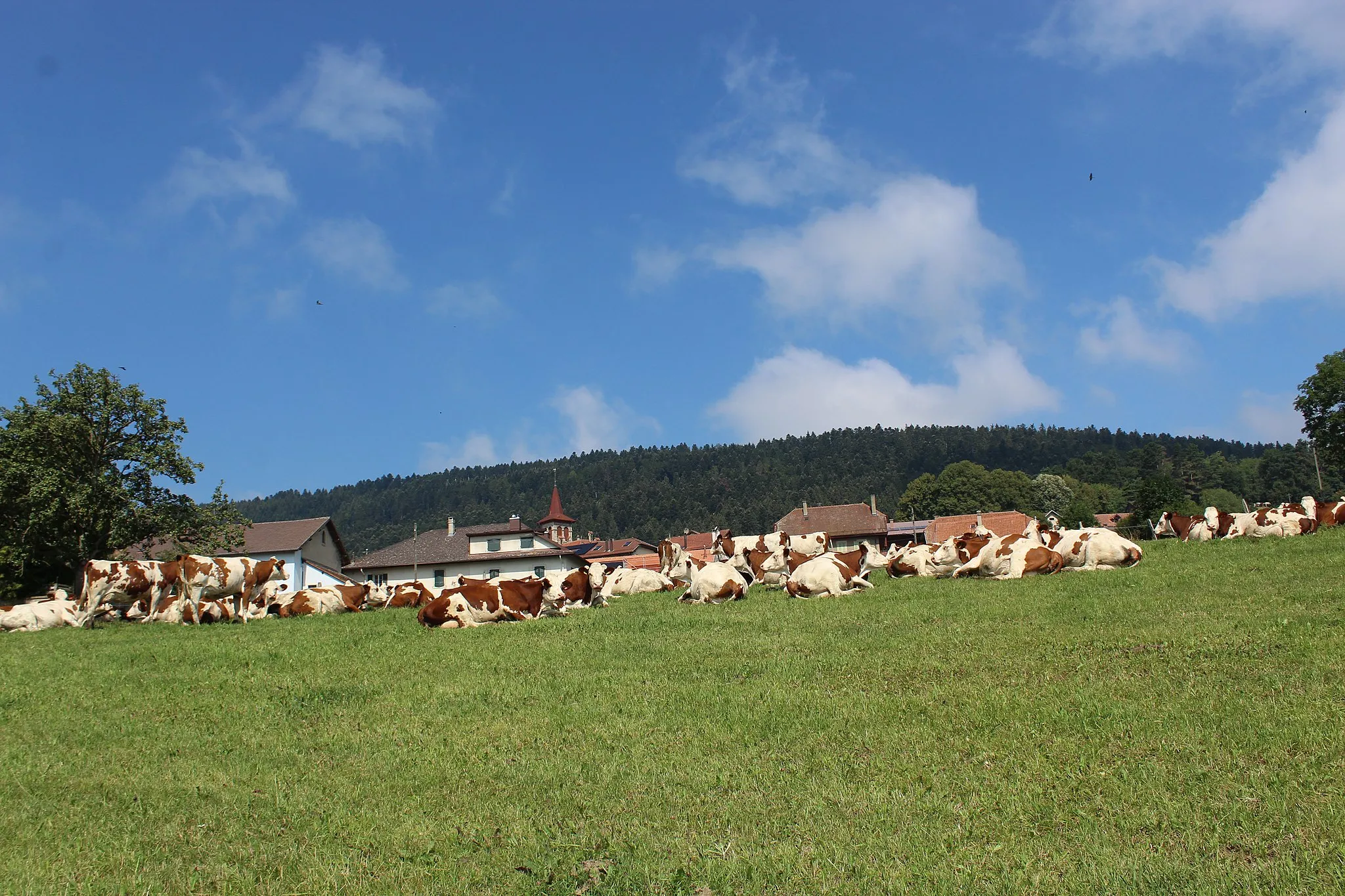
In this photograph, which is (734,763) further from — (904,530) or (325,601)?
(904,530)

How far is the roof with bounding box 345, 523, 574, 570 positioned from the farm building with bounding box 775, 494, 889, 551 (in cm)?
2138

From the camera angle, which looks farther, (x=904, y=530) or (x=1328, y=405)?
(x=904, y=530)

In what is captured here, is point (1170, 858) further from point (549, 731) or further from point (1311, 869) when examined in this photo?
point (549, 731)

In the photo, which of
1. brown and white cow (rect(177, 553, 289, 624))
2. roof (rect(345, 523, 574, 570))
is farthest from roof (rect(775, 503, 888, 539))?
brown and white cow (rect(177, 553, 289, 624))

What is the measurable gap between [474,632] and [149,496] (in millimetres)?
30078

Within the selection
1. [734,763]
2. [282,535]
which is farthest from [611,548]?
[734,763]

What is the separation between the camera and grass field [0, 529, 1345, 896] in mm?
6031

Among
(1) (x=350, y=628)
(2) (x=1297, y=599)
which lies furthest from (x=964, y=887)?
(1) (x=350, y=628)

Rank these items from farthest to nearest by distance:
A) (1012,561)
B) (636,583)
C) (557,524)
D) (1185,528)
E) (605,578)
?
(557,524) < (1185,528) < (605,578) < (636,583) < (1012,561)

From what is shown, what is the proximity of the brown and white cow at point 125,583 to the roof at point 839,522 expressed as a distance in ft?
202

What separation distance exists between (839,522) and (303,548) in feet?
148

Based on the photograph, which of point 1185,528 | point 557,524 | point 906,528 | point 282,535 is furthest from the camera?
point 906,528

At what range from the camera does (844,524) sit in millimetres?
85125

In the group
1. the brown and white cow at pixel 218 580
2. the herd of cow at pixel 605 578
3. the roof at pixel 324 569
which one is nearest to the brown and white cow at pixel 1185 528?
the herd of cow at pixel 605 578
